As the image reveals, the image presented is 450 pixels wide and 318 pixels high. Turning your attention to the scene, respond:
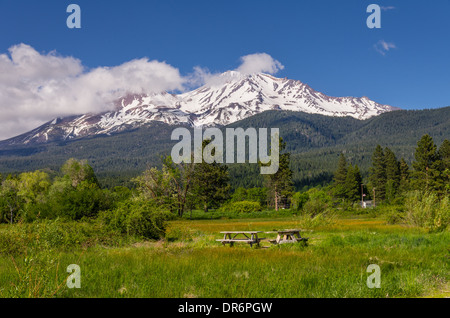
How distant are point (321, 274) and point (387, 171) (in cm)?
9354

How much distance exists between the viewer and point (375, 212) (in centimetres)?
5422

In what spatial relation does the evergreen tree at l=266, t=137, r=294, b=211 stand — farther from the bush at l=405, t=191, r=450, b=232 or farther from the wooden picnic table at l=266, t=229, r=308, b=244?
the wooden picnic table at l=266, t=229, r=308, b=244

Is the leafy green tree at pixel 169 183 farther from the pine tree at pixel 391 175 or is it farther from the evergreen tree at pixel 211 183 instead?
the pine tree at pixel 391 175

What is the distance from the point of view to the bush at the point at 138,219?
18.3 metres

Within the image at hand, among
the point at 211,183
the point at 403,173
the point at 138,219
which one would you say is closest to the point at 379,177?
the point at 403,173

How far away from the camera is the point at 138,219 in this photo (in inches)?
738

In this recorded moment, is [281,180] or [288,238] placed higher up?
[281,180]

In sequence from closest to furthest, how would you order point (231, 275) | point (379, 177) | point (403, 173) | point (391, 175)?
1. point (231, 275)
2. point (391, 175)
3. point (403, 173)
4. point (379, 177)

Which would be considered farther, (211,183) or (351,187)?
(351,187)

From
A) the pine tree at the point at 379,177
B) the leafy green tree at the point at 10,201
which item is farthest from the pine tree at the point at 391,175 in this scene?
the leafy green tree at the point at 10,201

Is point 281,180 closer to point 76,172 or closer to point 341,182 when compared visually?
point 341,182

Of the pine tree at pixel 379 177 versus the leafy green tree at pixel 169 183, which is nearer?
the leafy green tree at pixel 169 183
